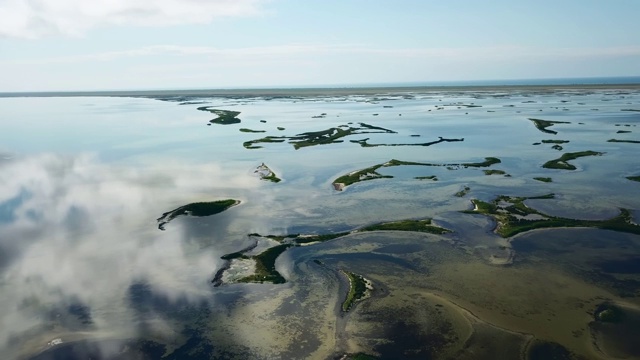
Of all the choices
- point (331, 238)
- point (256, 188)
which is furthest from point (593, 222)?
point (256, 188)

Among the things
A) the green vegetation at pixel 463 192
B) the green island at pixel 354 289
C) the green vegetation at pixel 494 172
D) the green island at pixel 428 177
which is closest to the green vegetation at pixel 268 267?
the green island at pixel 354 289

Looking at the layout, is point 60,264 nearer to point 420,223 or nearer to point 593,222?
point 420,223

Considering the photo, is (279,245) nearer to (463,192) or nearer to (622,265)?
(463,192)

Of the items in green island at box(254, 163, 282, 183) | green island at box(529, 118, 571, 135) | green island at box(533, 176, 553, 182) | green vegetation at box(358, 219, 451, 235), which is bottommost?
green vegetation at box(358, 219, 451, 235)

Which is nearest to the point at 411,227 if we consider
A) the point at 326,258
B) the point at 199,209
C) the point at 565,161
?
the point at 326,258

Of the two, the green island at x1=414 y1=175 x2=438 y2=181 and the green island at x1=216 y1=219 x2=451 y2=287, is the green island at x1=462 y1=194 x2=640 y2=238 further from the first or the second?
the green island at x1=414 y1=175 x2=438 y2=181

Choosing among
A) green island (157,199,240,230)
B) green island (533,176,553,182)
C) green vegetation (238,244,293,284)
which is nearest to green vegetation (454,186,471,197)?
green island (533,176,553,182)
